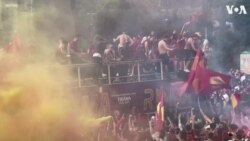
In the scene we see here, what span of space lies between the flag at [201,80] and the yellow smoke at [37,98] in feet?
6.19

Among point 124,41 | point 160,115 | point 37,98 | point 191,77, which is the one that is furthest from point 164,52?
point 37,98

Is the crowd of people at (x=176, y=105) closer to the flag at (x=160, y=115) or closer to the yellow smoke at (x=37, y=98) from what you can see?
the flag at (x=160, y=115)

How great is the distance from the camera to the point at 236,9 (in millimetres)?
10633

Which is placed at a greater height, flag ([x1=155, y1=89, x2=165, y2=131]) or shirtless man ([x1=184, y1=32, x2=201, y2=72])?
shirtless man ([x1=184, y1=32, x2=201, y2=72])

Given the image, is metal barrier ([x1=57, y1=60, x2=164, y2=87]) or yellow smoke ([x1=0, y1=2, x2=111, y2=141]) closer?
yellow smoke ([x1=0, y1=2, x2=111, y2=141])

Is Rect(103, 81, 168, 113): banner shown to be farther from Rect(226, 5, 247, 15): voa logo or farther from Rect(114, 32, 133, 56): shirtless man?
Rect(226, 5, 247, 15): voa logo

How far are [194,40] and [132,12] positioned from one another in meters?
1.25

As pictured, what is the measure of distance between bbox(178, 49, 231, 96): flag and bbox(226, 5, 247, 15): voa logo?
150 cm

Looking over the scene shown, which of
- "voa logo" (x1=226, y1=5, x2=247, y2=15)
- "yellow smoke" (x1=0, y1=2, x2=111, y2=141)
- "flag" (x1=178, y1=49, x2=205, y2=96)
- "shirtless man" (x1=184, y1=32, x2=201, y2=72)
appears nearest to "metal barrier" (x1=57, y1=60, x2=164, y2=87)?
"yellow smoke" (x1=0, y1=2, x2=111, y2=141)

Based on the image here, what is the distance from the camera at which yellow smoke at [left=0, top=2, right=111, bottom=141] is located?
21.1 ft

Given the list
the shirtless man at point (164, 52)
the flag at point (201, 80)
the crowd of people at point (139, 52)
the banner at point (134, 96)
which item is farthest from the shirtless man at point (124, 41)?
the flag at point (201, 80)

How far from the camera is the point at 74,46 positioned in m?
8.75

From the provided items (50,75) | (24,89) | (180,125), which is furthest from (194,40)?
(24,89)

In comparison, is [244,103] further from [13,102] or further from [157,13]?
[13,102]
